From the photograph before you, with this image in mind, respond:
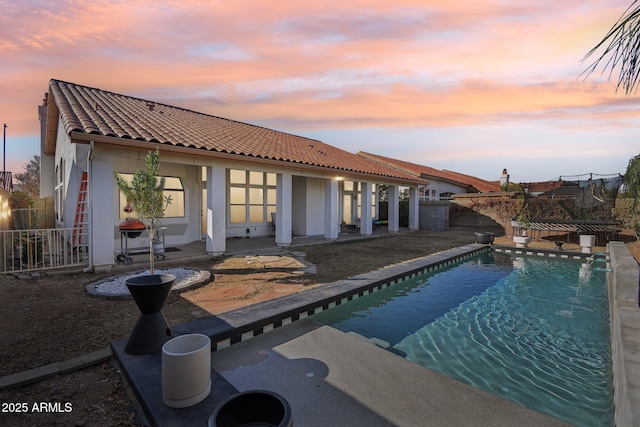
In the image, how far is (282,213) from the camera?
11.8 meters

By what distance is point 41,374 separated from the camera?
10.5 ft

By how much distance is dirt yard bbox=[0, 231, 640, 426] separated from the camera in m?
2.80

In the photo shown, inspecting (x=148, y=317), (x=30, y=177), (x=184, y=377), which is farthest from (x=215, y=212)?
(x=30, y=177)

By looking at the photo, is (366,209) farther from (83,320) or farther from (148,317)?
(148,317)

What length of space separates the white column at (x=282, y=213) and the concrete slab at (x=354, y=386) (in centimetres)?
766

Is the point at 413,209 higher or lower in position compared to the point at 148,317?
higher

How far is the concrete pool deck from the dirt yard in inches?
11.7

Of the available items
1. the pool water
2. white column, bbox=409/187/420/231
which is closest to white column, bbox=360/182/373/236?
white column, bbox=409/187/420/231

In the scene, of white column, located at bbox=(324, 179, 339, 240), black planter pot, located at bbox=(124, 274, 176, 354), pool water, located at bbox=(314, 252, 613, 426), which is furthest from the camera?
white column, located at bbox=(324, 179, 339, 240)

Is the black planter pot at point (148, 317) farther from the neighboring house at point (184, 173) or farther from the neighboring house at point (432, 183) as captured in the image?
the neighboring house at point (432, 183)

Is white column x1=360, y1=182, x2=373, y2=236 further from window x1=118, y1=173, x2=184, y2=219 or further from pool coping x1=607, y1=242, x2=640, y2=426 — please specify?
pool coping x1=607, y1=242, x2=640, y2=426

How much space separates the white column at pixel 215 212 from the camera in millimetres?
9625

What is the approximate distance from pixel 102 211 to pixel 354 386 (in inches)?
295

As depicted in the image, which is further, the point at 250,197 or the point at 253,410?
the point at 250,197
